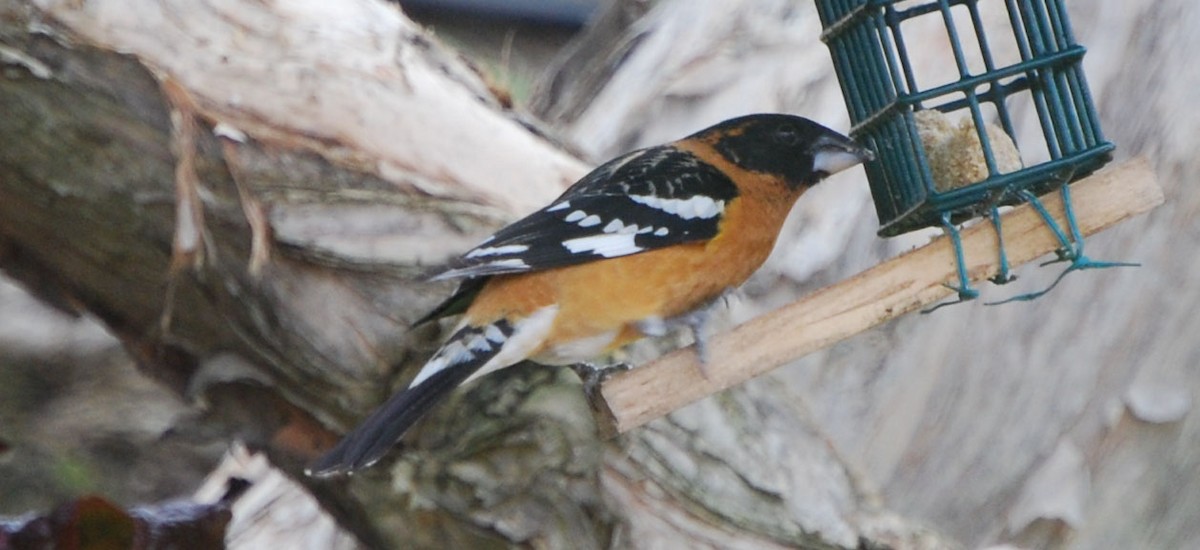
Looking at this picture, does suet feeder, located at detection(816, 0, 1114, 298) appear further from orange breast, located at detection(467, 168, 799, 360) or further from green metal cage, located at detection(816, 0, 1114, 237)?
orange breast, located at detection(467, 168, 799, 360)

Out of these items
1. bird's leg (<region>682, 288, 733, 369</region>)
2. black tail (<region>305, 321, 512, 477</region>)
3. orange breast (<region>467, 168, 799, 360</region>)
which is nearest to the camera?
bird's leg (<region>682, 288, 733, 369</region>)

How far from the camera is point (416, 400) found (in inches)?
110

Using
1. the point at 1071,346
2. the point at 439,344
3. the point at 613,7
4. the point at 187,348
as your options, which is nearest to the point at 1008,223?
the point at 439,344

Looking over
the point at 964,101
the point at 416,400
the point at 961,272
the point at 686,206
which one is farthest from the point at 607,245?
the point at 964,101

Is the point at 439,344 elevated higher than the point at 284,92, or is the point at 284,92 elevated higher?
the point at 284,92

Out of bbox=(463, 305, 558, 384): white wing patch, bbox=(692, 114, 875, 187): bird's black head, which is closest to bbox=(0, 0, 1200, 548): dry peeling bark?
bbox=(463, 305, 558, 384): white wing patch

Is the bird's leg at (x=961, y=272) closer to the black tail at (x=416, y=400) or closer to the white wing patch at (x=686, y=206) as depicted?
the white wing patch at (x=686, y=206)

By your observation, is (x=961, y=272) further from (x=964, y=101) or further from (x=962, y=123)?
(x=964, y=101)

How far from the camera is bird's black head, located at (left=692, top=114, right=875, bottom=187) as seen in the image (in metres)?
3.21

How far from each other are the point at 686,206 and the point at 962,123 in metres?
0.62

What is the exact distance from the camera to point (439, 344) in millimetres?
3309

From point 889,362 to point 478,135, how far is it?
1.43m

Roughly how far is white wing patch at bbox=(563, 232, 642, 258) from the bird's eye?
0.51m

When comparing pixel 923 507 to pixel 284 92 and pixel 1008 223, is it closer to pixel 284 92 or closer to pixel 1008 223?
pixel 1008 223
